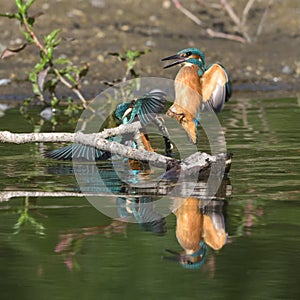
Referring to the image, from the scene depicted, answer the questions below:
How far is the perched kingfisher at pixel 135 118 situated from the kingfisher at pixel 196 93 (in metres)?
0.33

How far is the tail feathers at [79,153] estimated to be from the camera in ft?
25.1

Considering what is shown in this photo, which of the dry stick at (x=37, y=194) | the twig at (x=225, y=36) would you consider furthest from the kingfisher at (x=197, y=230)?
the twig at (x=225, y=36)

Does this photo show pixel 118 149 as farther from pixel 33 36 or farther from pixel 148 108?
pixel 33 36

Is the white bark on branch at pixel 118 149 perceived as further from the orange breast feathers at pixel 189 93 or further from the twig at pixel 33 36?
the twig at pixel 33 36

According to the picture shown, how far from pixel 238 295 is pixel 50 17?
11865mm

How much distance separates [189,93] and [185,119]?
191mm

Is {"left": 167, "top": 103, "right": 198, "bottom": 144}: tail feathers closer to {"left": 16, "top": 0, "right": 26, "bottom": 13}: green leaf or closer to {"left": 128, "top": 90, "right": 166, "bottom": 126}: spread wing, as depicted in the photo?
{"left": 128, "top": 90, "right": 166, "bottom": 126}: spread wing

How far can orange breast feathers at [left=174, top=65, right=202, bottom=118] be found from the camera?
8117 mm

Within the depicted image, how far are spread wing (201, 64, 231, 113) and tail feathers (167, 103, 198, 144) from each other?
6.1 inches

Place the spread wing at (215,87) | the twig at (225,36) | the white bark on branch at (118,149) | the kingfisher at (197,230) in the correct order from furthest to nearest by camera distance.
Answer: the twig at (225,36) → the spread wing at (215,87) → the white bark on branch at (118,149) → the kingfisher at (197,230)

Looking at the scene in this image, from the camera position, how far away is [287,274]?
177 inches

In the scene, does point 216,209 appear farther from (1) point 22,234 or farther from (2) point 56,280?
(2) point 56,280

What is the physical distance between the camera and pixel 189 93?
8133mm

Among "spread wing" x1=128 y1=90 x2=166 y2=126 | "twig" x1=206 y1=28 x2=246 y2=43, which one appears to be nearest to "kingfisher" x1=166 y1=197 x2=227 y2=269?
"spread wing" x1=128 y1=90 x2=166 y2=126
